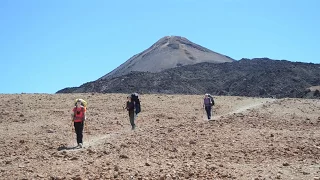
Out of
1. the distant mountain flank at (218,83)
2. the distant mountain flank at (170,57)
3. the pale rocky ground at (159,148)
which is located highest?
the distant mountain flank at (170,57)

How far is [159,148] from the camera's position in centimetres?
1138

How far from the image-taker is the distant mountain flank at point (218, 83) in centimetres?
5835

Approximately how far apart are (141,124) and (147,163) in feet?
28.6

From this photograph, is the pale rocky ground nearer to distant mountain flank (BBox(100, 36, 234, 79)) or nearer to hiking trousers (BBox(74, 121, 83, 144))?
hiking trousers (BBox(74, 121, 83, 144))

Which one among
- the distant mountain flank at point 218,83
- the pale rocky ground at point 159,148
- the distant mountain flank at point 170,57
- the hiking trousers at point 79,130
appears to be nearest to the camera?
the pale rocky ground at point 159,148

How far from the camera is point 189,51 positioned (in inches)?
5822

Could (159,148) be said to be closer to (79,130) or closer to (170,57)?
(79,130)

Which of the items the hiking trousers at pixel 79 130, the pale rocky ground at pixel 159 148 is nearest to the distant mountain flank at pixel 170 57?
the pale rocky ground at pixel 159 148

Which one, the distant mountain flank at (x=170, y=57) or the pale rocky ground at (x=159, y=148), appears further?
the distant mountain flank at (x=170, y=57)

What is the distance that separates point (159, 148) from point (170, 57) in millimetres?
124433

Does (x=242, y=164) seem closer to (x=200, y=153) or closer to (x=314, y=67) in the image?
(x=200, y=153)

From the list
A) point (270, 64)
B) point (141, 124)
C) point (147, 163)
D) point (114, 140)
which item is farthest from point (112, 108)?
point (270, 64)

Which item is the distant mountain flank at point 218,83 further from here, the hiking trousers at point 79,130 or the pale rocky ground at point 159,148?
the hiking trousers at point 79,130

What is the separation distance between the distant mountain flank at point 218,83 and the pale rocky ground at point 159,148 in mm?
34687
